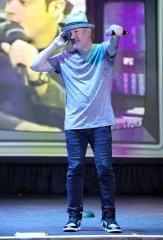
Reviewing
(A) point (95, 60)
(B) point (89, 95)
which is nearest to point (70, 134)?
(B) point (89, 95)

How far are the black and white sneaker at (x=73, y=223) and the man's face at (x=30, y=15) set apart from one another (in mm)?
Result: 2788

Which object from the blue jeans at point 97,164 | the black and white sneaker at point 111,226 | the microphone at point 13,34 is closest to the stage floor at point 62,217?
the black and white sneaker at point 111,226

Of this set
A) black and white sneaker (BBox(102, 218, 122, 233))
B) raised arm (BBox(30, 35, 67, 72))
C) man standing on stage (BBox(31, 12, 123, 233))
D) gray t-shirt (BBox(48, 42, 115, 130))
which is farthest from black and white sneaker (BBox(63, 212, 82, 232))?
raised arm (BBox(30, 35, 67, 72))

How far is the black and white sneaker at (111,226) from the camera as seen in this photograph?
288 cm

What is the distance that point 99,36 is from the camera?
545 cm

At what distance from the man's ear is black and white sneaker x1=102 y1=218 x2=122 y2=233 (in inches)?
116

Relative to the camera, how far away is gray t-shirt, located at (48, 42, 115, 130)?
2.97 meters

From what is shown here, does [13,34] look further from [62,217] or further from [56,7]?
[62,217]

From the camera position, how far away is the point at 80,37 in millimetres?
2984

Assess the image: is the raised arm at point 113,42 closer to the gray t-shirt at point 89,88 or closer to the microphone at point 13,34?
the gray t-shirt at point 89,88

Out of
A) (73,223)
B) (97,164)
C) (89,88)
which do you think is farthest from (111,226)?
(89,88)

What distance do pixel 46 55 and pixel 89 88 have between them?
0.31 meters

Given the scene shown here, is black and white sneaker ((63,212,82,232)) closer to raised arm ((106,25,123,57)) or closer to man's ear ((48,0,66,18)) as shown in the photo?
raised arm ((106,25,123,57))

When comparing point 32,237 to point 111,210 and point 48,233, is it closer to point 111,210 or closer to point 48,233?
point 48,233
